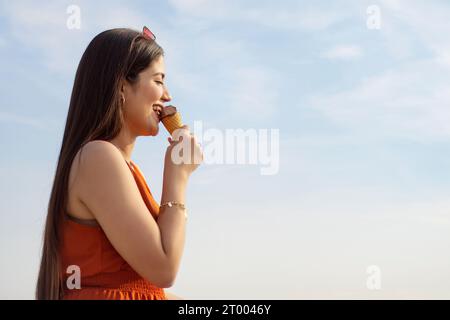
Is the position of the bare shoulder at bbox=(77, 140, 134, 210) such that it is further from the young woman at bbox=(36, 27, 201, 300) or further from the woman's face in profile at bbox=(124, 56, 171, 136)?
the woman's face in profile at bbox=(124, 56, 171, 136)

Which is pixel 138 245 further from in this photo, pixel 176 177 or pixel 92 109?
pixel 92 109

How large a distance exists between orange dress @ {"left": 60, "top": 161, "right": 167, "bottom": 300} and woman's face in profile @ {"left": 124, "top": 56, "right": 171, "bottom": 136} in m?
0.66

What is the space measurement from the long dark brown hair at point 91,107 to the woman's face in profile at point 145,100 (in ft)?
0.14

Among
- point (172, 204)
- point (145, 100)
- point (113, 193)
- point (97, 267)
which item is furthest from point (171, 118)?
point (97, 267)

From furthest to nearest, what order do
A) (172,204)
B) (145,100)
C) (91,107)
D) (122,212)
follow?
(145,100), (91,107), (172,204), (122,212)

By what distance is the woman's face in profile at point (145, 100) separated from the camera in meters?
3.77

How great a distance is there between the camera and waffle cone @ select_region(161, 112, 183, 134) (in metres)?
4.04

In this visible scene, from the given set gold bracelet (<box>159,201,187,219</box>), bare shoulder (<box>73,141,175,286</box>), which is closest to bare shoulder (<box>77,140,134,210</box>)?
bare shoulder (<box>73,141,175,286</box>)

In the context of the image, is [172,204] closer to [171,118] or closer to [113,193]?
[113,193]

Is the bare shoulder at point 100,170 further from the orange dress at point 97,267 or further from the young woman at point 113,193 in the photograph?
the orange dress at point 97,267

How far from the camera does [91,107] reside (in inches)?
145

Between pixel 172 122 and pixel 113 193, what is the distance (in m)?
0.83

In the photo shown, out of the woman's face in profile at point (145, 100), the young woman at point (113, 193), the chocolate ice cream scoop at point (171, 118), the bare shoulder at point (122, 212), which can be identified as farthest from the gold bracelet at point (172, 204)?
the chocolate ice cream scoop at point (171, 118)
